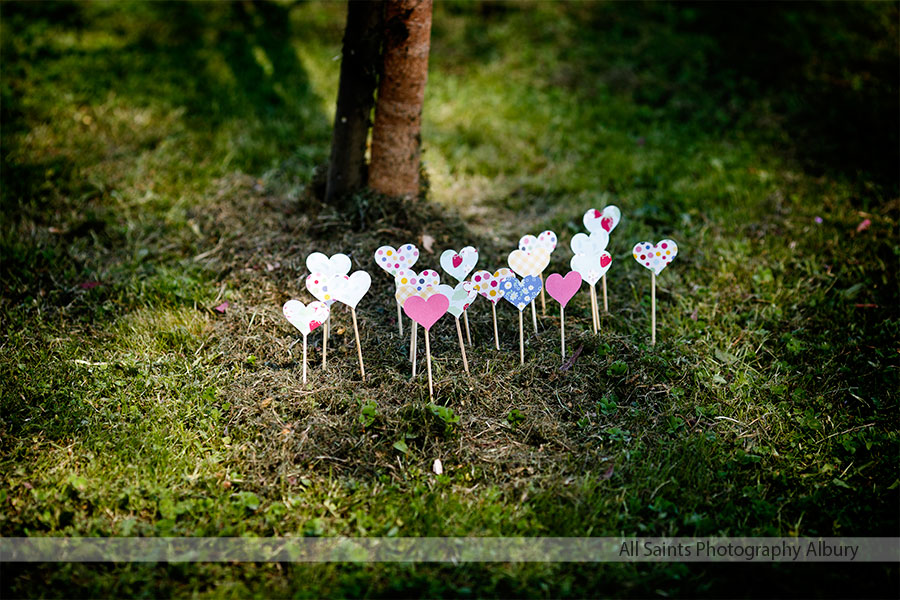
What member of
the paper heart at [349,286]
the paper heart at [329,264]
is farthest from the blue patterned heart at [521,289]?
the paper heart at [329,264]

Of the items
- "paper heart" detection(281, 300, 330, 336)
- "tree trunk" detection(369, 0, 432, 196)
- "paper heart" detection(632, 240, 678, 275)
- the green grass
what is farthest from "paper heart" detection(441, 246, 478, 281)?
"tree trunk" detection(369, 0, 432, 196)

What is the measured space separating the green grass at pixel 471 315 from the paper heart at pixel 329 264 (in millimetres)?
414

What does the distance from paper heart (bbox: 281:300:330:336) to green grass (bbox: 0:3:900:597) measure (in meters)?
0.31

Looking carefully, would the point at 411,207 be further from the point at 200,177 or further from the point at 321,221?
the point at 200,177

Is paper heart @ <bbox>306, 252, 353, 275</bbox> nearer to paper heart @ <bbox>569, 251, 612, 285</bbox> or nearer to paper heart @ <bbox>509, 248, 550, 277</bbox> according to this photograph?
paper heart @ <bbox>509, 248, 550, 277</bbox>

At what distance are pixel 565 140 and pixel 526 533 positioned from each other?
3.89m

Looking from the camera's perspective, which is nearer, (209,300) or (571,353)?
(571,353)

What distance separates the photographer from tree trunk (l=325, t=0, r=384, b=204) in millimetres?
3502

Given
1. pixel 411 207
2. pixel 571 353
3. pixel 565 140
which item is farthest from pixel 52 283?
pixel 565 140

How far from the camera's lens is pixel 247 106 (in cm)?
544

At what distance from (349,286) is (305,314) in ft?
0.82

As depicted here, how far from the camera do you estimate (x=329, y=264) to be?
3029mm

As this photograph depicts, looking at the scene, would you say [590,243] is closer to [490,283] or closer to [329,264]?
[490,283]

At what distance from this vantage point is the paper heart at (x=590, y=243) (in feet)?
10.4
